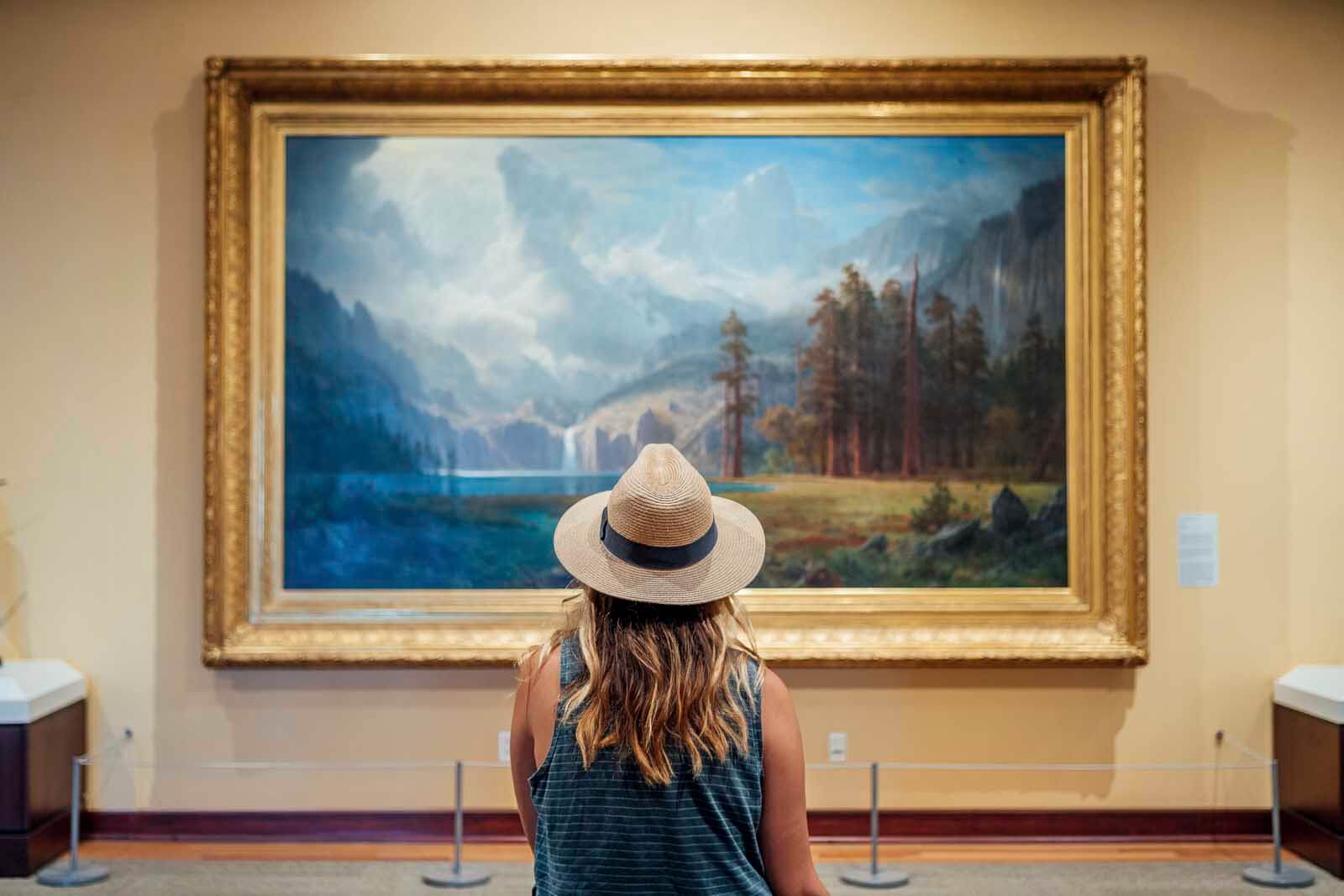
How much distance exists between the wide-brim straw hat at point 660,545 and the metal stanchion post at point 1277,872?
332 centimetres

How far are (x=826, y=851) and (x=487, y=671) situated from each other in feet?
5.38

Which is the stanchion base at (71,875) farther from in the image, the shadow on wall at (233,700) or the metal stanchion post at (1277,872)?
the metal stanchion post at (1277,872)

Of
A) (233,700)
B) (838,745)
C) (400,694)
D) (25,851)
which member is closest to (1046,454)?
(838,745)

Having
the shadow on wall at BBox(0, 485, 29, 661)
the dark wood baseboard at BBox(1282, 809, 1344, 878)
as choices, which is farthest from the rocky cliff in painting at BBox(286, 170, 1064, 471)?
the dark wood baseboard at BBox(1282, 809, 1344, 878)

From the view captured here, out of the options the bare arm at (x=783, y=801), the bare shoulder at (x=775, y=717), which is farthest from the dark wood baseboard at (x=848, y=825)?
the bare shoulder at (x=775, y=717)

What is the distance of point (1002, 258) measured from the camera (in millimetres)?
4727

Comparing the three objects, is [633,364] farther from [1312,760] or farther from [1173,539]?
[1312,760]

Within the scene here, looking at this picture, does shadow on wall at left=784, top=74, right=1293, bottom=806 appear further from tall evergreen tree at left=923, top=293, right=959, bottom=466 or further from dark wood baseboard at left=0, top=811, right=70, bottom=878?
dark wood baseboard at left=0, top=811, right=70, bottom=878

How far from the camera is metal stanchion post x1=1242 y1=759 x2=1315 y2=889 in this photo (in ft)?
13.8

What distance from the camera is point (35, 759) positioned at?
4293 millimetres

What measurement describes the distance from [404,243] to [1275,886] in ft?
Result: 14.4

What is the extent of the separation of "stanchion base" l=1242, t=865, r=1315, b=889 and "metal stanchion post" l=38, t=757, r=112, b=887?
4.52 m

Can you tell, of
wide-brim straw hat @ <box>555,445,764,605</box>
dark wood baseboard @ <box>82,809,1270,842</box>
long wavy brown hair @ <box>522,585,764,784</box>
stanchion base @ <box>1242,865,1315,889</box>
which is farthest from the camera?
dark wood baseboard @ <box>82,809,1270,842</box>

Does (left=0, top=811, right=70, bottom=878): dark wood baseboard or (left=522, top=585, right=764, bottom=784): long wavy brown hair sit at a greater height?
(left=522, top=585, right=764, bottom=784): long wavy brown hair
